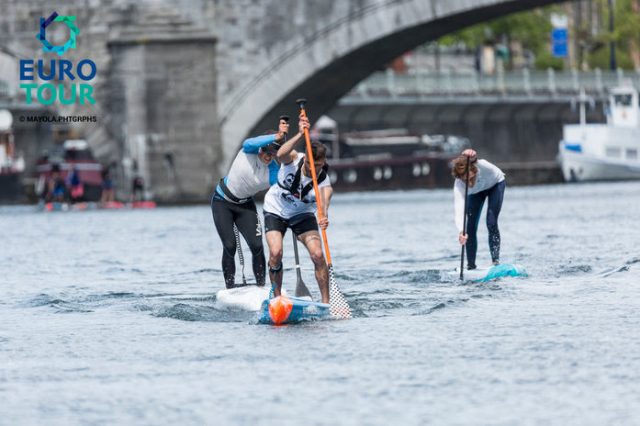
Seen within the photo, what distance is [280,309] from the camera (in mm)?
15641

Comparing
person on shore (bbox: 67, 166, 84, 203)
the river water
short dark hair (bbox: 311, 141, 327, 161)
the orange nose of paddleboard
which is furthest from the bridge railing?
the orange nose of paddleboard

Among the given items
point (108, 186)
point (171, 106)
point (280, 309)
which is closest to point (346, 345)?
point (280, 309)

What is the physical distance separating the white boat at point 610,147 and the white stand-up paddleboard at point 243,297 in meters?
52.7

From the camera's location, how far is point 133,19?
44.9 metres

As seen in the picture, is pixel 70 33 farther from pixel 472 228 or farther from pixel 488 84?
pixel 488 84

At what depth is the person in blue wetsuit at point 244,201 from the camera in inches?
684

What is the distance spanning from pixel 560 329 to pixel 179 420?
4775 millimetres

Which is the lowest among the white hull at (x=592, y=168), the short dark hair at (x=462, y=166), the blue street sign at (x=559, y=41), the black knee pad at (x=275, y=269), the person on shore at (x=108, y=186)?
the white hull at (x=592, y=168)

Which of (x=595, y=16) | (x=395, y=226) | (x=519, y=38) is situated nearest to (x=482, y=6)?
(x=395, y=226)

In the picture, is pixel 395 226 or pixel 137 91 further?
pixel 137 91

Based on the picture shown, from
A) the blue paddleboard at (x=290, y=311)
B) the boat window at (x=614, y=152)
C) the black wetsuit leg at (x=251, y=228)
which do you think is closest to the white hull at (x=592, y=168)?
the boat window at (x=614, y=152)

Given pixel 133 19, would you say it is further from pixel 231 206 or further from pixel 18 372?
pixel 18 372

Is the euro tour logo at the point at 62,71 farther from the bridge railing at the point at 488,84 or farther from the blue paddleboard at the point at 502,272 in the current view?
the blue paddleboard at the point at 502,272

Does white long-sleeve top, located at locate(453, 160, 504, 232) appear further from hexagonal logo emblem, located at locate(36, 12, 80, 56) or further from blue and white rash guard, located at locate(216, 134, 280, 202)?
hexagonal logo emblem, located at locate(36, 12, 80, 56)
